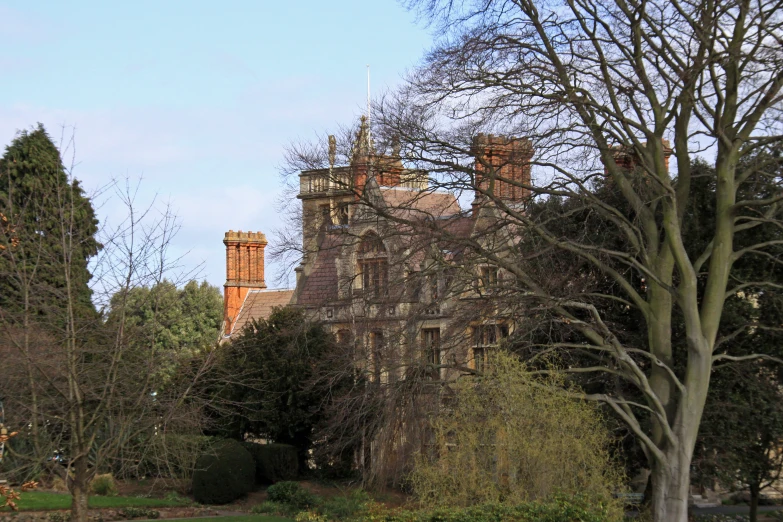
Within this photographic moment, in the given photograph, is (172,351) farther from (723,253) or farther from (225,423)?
(225,423)

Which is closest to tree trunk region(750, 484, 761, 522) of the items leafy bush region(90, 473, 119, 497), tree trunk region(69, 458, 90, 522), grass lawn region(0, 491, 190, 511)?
grass lawn region(0, 491, 190, 511)

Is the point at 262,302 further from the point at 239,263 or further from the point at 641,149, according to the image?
the point at 641,149

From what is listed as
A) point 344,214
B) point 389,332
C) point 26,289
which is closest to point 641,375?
point 389,332

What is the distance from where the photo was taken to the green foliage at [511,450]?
49.9 feet

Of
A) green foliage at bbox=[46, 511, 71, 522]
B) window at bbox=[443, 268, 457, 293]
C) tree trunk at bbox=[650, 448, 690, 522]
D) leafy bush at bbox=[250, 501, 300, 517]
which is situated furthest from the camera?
leafy bush at bbox=[250, 501, 300, 517]

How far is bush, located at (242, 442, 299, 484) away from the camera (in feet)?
93.1

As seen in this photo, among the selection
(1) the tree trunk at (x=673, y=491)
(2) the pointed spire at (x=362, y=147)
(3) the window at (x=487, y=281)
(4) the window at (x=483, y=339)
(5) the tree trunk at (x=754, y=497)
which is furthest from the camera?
(5) the tree trunk at (x=754, y=497)

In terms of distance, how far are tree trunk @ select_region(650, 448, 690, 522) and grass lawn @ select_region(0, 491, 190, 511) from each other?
13409mm

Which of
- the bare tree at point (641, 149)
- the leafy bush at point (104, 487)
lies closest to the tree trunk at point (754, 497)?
the bare tree at point (641, 149)

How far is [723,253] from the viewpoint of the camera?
19125 mm

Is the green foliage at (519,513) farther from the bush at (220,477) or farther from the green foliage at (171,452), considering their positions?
the bush at (220,477)

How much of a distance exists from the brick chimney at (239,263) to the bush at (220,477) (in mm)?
23199

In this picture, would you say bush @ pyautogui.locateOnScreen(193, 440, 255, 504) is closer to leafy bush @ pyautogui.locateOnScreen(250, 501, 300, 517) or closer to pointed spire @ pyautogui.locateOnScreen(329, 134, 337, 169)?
leafy bush @ pyautogui.locateOnScreen(250, 501, 300, 517)

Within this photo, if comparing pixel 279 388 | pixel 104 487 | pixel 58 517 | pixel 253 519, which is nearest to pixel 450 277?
pixel 253 519
